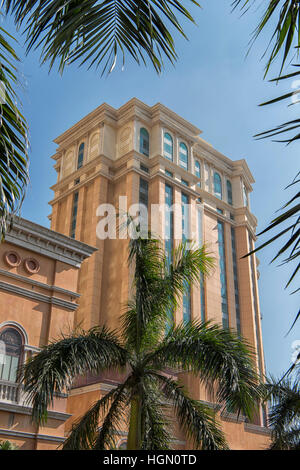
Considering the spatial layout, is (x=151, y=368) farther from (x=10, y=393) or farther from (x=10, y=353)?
(x=10, y=353)

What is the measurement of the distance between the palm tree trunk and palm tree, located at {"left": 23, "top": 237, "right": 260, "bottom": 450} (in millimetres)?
21

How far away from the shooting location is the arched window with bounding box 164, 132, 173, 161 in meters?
53.6

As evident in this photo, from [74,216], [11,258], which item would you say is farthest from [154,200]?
[11,258]

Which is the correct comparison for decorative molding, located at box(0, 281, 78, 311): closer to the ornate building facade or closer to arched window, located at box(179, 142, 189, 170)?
the ornate building facade

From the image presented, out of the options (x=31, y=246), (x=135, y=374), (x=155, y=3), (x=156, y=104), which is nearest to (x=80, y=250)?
(x=31, y=246)

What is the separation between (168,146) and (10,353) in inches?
1532

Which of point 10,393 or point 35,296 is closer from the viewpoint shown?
point 10,393

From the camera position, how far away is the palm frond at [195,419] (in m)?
11.6

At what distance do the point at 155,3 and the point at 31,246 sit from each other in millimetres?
16117

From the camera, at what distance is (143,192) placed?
5100 cm

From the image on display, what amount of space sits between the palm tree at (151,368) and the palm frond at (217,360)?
0.02m

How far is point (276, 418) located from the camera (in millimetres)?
17234

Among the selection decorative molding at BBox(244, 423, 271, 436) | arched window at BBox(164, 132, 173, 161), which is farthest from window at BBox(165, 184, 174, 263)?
decorative molding at BBox(244, 423, 271, 436)

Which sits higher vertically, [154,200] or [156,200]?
[154,200]
